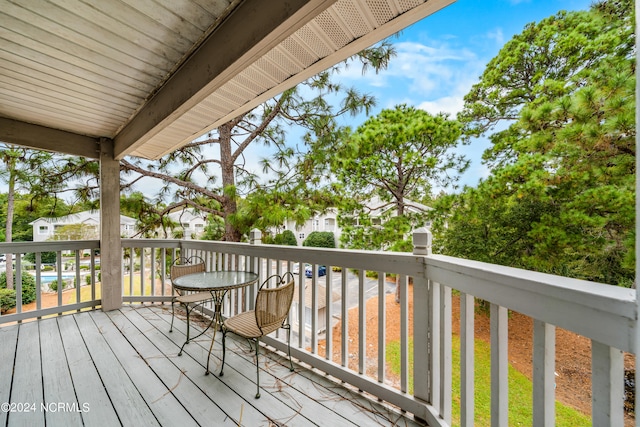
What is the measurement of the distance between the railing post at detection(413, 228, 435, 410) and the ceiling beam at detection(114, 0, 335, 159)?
1.39 metres

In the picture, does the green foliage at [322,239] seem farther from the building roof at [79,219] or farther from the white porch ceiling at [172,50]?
the white porch ceiling at [172,50]

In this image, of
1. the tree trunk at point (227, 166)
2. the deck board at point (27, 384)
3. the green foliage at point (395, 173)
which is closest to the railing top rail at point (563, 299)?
the deck board at point (27, 384)

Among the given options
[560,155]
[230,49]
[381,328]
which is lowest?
[381,328]

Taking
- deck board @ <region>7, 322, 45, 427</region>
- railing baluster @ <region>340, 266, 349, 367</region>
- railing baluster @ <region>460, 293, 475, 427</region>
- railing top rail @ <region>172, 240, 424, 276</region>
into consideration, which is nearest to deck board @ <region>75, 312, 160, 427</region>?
deck board @ <region>7, 322, 45, 427</region>

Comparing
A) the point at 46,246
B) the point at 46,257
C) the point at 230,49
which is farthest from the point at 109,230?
the point at 230,49

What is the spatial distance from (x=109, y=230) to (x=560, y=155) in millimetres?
7231

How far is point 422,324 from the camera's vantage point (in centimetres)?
159

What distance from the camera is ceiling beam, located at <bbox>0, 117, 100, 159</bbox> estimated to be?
2.95 metres

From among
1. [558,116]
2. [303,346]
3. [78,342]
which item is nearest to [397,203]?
[558,116]

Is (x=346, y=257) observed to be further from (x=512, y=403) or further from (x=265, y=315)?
(x=512, y=403)

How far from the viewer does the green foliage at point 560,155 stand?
11.5 feet

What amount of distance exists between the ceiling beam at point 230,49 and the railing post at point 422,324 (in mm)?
1393

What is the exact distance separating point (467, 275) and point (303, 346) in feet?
5.75

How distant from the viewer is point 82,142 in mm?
3504
